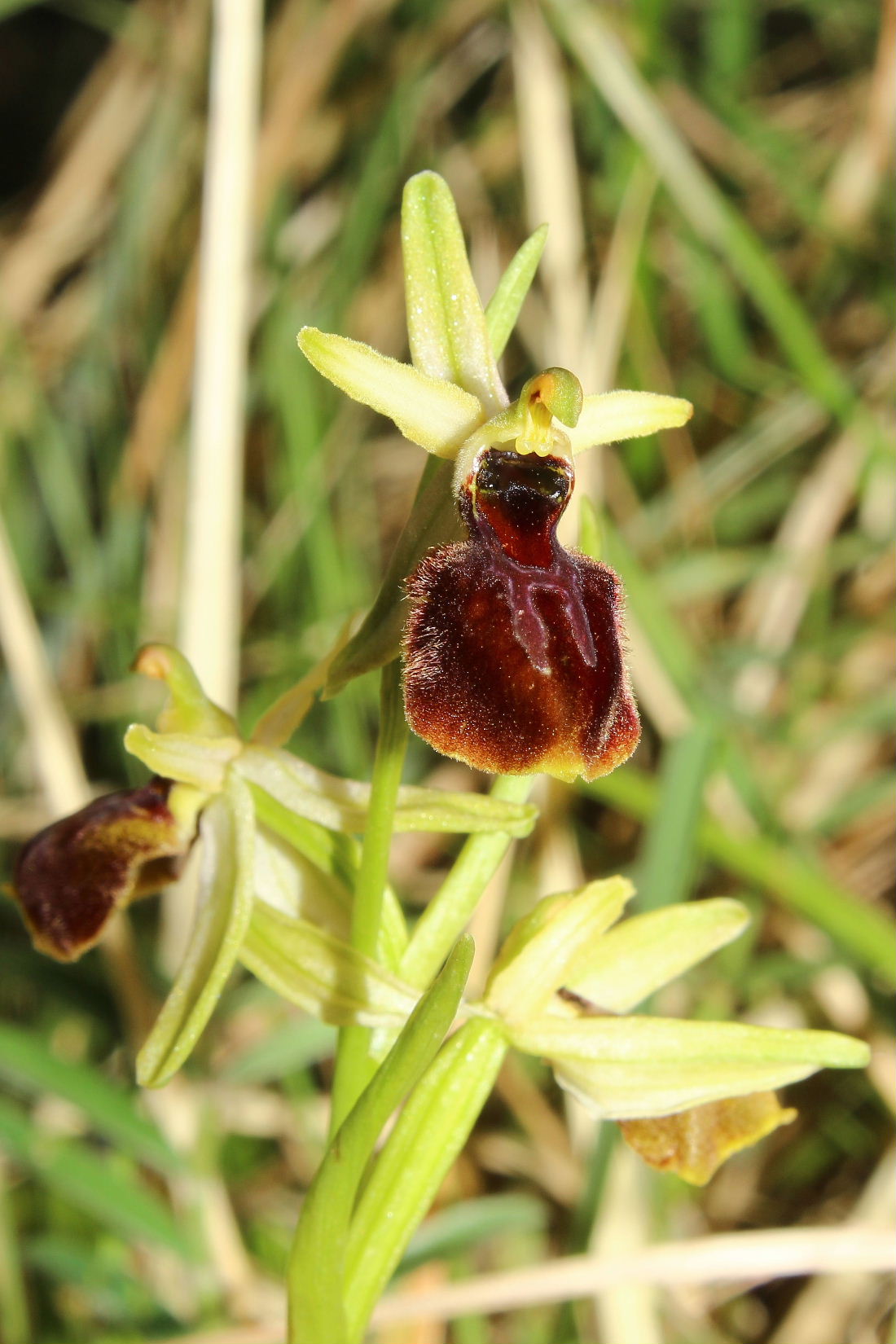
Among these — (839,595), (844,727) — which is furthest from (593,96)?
(844,727)

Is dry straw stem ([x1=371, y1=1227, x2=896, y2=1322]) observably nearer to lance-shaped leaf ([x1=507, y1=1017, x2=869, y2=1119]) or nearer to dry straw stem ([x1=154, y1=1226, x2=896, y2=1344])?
dry straw stem ([x1=154, y1=1226, x2=896, y2=1344])

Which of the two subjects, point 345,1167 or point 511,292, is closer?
point 345,1167

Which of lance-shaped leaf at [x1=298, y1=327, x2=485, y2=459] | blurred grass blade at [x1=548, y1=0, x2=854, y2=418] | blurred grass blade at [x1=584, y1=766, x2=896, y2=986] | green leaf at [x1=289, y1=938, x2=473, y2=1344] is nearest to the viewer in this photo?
green leaf at [x1=289, y1=938, x2=473, y2=1344]

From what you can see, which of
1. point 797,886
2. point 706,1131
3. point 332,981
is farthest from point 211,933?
point 797,886

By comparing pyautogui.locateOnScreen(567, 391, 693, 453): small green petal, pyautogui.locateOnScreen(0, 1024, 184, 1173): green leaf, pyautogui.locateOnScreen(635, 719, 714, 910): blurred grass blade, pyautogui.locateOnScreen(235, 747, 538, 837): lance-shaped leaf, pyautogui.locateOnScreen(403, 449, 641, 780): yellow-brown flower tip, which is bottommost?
pyautogui.locateOnScreen(0, 1024, 184, 1173): green leaf

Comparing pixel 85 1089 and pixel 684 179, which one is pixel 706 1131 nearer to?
pixel 85 1089

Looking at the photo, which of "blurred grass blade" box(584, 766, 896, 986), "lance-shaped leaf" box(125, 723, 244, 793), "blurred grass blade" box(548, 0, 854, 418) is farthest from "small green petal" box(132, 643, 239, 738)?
"blurred grass blade" box(548, 0, 854, 418)

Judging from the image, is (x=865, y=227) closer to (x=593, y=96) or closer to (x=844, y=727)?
(x=593, y=96)
